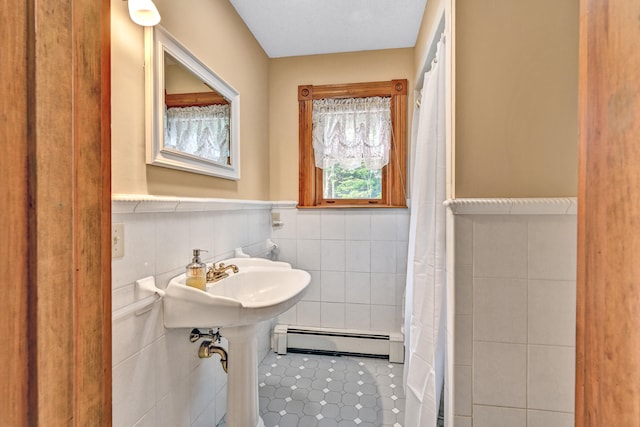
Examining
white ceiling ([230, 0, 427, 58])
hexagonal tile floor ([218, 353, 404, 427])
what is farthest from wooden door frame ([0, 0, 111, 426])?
white ceiling ([230, 0, 427, 58])

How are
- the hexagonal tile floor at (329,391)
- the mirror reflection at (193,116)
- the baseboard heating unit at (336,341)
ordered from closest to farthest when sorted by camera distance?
the mirror reflection at (193,116) < the hexagonal tile floor at (329,391) < the baseboard heating unit at (336,341)

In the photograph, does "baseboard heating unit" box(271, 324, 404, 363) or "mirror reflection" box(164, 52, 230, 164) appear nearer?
"mirror reflection" box(164, 52, 230, 164)

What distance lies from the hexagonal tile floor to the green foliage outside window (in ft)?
4.14

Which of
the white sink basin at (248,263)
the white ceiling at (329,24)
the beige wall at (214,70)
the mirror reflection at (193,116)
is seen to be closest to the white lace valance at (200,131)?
the mirror reflection at (193,116)

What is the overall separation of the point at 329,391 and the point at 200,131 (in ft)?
5.59

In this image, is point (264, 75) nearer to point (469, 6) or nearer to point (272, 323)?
point (469, 6)

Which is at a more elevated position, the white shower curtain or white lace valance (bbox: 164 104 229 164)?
white lace valance (bbox: 164 104 229 164)

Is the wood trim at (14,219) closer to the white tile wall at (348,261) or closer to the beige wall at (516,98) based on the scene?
the beige wall at (516,98)

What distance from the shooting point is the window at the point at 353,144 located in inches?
90.5

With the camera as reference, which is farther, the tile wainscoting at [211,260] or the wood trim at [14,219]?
the tile wainscoting at [211,260]

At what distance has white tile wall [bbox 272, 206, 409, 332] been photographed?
7.54ft

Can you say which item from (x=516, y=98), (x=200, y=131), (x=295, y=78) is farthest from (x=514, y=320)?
(x=295, y=78)

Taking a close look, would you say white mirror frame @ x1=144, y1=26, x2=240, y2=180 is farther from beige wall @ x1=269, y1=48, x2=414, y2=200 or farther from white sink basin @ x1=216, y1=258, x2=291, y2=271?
beige wall @ x1=269, y1=48, x2=414, y2=200

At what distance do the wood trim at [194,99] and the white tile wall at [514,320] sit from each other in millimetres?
1267
